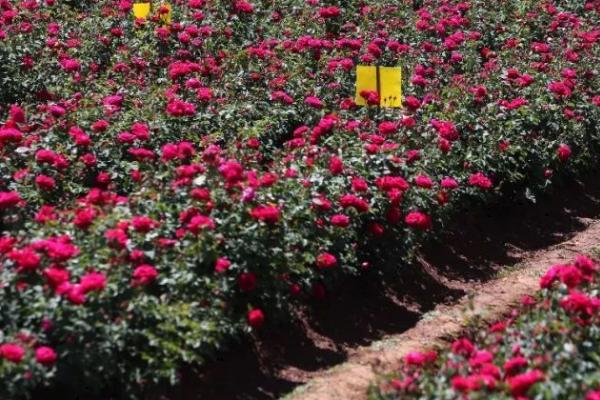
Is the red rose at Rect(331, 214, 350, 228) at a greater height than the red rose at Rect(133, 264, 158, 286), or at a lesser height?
greater

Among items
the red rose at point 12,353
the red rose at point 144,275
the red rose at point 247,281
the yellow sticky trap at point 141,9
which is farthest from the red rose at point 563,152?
the red rose at point 12,353

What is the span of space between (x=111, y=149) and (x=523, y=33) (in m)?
4.72

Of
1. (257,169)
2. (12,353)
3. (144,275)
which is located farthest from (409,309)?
(12,353)

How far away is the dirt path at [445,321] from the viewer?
15.8 ft

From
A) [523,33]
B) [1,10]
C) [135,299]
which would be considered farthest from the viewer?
[523,33]

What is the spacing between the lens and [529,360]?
3.87m

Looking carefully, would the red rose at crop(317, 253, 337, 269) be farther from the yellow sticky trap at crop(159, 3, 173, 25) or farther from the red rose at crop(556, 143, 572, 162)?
the yellow sticky trap at crop(159, 3, 173, 25)

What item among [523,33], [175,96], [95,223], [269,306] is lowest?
[269,306]

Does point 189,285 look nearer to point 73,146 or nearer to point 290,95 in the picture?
point 73,146

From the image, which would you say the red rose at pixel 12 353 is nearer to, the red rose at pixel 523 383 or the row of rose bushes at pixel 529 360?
the row of rose bushes at pixel 529 360

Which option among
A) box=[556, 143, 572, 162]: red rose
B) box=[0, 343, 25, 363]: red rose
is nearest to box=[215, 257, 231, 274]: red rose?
box=[0, 343, 25, 363]: red rose

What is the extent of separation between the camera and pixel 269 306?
5.02m

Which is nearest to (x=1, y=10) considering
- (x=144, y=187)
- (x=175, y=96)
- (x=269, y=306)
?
(x=175, y=96)

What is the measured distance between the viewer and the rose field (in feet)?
13.4
